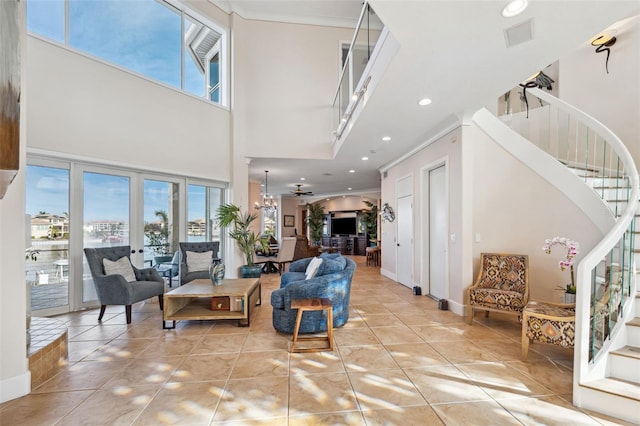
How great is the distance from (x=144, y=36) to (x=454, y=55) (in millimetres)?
5224

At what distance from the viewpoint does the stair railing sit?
6.85ft

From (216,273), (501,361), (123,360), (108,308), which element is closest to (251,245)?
(216,273)

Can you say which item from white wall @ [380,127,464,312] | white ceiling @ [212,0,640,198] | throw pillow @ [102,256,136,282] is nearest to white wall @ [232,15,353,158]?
white ceiling @ [212,0,640,198]

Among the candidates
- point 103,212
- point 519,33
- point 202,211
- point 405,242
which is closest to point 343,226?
point 405,242

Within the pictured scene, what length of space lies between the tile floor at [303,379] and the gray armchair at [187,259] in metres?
1.19

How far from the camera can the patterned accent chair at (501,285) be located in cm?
344

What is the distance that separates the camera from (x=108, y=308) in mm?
4531

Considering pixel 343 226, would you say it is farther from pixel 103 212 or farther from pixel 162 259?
pixel 103 212

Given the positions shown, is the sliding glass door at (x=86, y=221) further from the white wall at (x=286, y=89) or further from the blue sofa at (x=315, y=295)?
the blue sofa at (x=315, y=295)

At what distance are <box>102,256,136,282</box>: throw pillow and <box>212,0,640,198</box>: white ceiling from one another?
3.96 m

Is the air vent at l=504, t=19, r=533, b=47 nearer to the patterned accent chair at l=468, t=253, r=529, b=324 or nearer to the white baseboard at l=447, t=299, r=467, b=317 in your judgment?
the patterned accent chair at l=468, t=253, r=529, b=324

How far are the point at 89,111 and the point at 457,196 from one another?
5.53 m

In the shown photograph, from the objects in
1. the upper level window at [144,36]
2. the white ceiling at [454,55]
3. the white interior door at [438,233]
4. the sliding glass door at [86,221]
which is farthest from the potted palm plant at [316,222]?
the white interior door at [438,233]

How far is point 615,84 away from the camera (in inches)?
175
